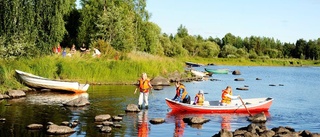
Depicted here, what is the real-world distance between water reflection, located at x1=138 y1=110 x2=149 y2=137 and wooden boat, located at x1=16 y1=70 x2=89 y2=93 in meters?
10.5

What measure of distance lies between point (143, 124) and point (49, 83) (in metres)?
15.4

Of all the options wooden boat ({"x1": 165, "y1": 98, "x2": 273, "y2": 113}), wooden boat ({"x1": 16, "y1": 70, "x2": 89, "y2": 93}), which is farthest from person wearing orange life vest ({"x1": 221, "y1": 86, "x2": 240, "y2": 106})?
wooden boat ({"x1": 16, "y1": 70, "x2": 89, "y2": 93})

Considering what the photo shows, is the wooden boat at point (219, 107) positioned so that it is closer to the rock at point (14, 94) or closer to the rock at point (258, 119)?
the rock at point (258, 119)

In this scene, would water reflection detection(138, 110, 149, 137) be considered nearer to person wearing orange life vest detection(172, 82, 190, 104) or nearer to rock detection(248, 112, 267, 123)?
person wearing orange life vest detection(172, 82, 190, 104)

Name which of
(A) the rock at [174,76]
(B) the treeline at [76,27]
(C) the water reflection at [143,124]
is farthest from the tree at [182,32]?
(C) the water reflection at [143,124]

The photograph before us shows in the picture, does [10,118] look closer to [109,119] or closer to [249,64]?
[109,119]

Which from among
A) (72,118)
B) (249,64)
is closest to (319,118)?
(72,118)

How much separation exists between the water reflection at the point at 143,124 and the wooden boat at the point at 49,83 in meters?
10.5

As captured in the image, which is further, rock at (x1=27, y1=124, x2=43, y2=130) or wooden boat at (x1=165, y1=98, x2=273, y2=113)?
wooden boat at (x1=165, y1=98, x2=273, y2=113)

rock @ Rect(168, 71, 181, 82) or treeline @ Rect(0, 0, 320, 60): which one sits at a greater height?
treeline @ Rect(0, 0, 320, 60)

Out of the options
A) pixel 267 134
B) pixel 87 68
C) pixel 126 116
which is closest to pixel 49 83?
pixel 87 68

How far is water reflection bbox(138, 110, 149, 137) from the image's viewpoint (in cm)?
2024

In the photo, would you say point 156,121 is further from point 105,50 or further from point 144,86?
point 105,50

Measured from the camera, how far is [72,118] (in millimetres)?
23578
